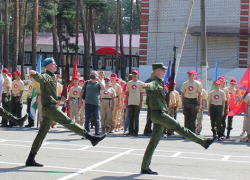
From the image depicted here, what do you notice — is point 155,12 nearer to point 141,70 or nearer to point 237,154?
point 141,70

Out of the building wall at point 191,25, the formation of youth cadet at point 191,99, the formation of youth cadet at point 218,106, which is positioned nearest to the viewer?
the formation of youth cadet at point 191,99

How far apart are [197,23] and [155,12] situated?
10.9 ft

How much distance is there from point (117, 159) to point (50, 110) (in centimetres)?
206

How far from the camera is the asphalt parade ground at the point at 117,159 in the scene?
8.24 metres

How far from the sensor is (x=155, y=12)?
120ft

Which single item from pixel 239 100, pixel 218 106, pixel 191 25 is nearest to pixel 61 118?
pixel 218 106

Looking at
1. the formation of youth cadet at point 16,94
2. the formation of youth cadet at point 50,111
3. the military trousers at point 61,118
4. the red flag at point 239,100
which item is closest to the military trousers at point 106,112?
the formation of youth cadet at point 16,94

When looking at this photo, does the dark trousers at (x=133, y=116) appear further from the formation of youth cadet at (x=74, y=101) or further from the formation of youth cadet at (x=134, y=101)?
the formation of youth cadet at (x=74, y=101)

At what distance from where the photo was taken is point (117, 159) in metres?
9.84

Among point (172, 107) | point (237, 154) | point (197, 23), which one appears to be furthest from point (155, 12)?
point (237, 154)

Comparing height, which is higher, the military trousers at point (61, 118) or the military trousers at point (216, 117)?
the military trousers at point (61, 118)

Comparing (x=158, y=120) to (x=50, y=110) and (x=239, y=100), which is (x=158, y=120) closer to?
(x=50, y=110)

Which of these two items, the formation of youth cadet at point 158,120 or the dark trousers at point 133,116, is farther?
the dark trousers at point 133,116

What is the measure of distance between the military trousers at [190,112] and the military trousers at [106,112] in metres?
2.34
